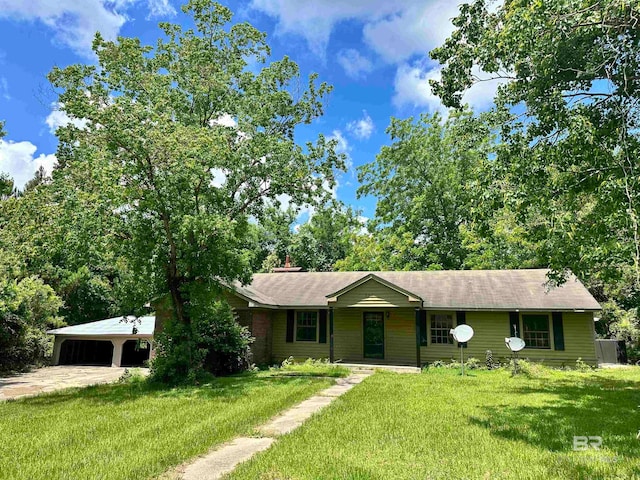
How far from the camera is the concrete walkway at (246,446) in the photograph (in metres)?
4.91

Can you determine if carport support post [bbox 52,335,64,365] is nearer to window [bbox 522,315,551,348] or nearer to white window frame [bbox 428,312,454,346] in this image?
white window frame [bbox 428,312,454,346]

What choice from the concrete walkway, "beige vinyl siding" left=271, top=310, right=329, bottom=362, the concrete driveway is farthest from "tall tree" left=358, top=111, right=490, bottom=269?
the concrete walkway

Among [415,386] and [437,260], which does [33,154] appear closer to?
Result: [437,260]

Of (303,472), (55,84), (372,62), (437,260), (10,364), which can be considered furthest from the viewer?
(437,260)

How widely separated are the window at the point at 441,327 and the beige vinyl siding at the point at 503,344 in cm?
20

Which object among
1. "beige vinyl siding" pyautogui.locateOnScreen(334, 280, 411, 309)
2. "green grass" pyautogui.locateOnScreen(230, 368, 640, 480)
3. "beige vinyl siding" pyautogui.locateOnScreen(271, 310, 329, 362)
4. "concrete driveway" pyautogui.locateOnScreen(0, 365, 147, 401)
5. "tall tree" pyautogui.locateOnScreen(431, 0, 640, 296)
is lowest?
"concrete driveway" pyautogui.locateOnScreen(0, 365, 147, 401)

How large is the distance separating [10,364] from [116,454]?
15.6m

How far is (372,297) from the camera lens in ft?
53.9

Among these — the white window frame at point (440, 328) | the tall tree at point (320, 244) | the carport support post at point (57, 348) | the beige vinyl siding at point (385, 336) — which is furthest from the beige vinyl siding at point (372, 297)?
the tall tree at point (320, 244)

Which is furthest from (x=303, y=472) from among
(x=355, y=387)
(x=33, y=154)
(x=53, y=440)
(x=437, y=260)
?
(x=33, y=154)

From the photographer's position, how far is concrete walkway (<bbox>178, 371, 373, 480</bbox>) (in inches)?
193

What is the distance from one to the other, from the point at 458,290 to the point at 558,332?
3975 millimetres

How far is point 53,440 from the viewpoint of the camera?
6.27 meters

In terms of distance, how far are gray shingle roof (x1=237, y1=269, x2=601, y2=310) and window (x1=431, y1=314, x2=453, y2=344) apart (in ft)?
2.61
